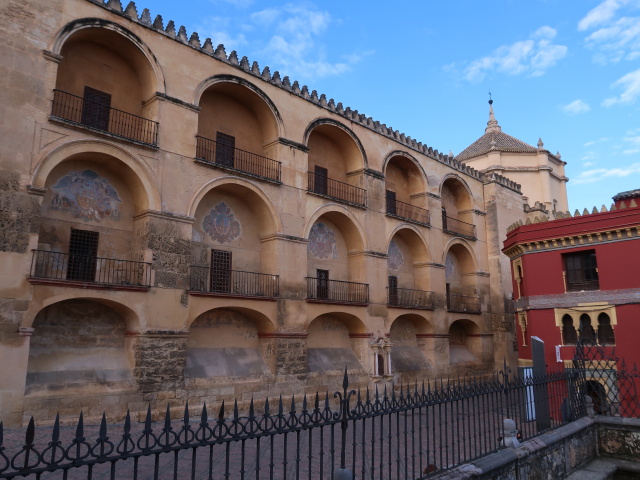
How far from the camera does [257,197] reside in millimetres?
17469

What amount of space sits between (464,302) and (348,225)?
10686mm

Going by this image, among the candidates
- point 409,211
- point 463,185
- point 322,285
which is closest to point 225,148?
point 322,285

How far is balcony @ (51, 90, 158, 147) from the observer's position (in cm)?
1415

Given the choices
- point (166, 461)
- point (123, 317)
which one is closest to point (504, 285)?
point (123, 317)

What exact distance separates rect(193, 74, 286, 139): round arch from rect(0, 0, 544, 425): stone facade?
71 millimetres

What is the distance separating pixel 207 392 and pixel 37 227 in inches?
267

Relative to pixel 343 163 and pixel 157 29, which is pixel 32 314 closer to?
pixel 157 29

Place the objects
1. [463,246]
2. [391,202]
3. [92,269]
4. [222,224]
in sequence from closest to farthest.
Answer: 1. [92,269]
2. [222,224]
3. [391,202]
4. [463,246]

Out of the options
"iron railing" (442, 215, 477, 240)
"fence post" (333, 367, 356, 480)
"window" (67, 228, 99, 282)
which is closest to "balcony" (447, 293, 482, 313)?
"iron railing" (442, 215, 477, 240)

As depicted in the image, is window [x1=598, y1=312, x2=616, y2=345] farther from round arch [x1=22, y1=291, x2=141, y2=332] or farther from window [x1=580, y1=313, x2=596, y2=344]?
round arch [x1=22, y1=291, x2=141, y2=332]

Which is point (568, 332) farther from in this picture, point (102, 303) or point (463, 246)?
point (102, 303)

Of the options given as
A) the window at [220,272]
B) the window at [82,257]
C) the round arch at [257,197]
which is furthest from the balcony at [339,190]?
the window at [82,257]

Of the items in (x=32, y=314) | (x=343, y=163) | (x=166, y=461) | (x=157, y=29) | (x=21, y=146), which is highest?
(x=157, y=29)

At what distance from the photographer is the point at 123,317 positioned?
14008mm
